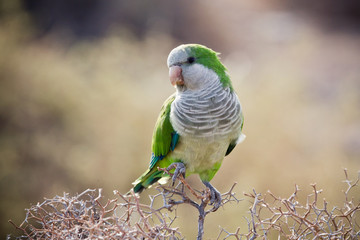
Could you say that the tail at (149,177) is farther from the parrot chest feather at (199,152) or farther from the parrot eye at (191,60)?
the parrot eye at (191,60)

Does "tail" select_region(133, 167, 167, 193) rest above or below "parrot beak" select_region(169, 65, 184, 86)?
below

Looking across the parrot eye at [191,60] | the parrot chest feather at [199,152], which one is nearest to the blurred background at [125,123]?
the parrot chest feather at [199,152]

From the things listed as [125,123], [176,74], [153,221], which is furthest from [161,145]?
[125,123]

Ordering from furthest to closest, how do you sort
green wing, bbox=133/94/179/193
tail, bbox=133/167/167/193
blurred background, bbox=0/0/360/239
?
1. blurred background, bbox=0/0/360/239
2. tail, bbox=133/167/167/193
3. green wing, bbox=133/94/179/193

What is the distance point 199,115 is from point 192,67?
321mm

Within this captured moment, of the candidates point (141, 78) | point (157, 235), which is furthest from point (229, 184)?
point (157, 235)

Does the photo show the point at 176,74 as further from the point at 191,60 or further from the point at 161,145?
the point at 161,145

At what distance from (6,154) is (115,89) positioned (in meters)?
1.89

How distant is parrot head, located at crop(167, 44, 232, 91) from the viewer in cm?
268

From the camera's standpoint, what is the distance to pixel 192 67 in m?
2.68

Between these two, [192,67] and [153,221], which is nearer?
[153,221]

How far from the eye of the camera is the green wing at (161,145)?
9.20ft

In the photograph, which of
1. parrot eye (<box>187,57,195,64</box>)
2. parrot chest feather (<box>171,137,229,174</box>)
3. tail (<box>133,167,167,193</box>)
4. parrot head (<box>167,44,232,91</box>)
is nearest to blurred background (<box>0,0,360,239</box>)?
tail (<box>133,167,167,193</box>)

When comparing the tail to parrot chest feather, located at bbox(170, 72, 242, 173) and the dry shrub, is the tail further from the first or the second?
the dry shrub
